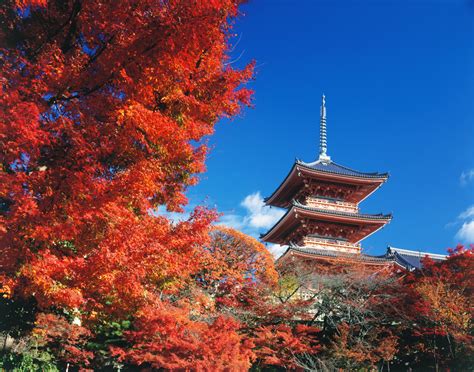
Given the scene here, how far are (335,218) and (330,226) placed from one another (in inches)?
31.8

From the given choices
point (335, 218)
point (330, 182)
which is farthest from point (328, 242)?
point (330, 182)

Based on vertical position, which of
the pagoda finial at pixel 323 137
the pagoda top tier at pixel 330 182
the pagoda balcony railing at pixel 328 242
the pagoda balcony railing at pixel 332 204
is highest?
the pagoda finial at pixel 323 137

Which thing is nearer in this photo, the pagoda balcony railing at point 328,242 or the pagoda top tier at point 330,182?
the pagoda balcony railing at point 328,242

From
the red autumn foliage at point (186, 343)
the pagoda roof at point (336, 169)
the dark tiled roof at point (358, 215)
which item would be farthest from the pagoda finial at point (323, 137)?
the red autumn foliage at point (186, 343)

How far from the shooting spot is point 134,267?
5961 mm

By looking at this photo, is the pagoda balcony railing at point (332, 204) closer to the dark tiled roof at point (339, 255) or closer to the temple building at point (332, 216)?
the temple building at point (332, 216)

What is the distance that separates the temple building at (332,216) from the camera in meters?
21.5

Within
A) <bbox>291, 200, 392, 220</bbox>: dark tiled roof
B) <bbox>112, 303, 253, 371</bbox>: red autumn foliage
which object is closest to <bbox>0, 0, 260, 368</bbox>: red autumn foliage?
<bbox>112, 303, 253, 371</bbox>: red autumn foliage

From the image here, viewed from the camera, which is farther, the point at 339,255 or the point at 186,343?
the point at 339,255

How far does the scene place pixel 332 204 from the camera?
912 inches

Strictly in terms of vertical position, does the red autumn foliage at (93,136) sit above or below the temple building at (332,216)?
below

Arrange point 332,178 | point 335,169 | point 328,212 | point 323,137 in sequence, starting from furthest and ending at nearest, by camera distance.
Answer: point 323,137, point 335,169, point 332,178, point 328,212

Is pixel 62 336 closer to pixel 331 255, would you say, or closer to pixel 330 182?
pixel 331 255

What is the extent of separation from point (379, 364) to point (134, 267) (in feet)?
35.3
